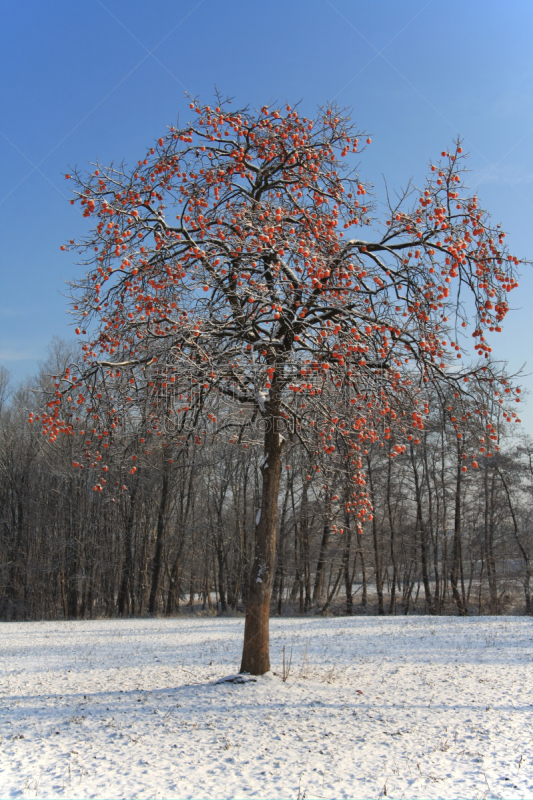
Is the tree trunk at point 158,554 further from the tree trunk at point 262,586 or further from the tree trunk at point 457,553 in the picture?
the tree trunk at point 262,586

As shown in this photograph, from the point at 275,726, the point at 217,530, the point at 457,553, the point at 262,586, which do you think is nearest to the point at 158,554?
the point at 217,530

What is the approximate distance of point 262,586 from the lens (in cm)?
678

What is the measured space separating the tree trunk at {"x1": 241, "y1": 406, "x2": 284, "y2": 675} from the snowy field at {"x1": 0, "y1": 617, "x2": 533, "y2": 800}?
27cm

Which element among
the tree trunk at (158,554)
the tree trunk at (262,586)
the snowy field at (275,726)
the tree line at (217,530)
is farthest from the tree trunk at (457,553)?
the tree trunk at (262,586)

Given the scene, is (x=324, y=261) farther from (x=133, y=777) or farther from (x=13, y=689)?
(x=13, y=689)

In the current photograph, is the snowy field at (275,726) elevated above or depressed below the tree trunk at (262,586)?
below

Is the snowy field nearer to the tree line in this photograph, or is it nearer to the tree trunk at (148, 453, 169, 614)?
the tree trunk at (148, 453, 169, 614)

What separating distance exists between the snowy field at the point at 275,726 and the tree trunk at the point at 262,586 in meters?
0.27

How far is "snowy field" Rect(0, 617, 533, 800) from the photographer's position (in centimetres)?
401

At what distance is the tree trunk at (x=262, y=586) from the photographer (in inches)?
266

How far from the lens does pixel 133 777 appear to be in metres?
4.11

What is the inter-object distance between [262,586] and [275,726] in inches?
69.7

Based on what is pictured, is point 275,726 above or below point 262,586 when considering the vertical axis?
below

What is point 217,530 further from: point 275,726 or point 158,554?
point 275,726
